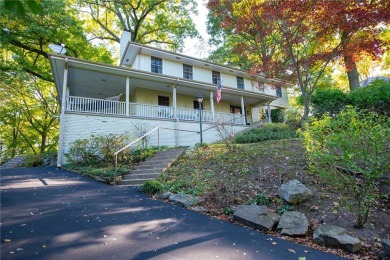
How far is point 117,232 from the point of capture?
3.37 m

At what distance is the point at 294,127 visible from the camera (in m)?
12.7

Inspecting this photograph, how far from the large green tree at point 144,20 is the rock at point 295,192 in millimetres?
21245

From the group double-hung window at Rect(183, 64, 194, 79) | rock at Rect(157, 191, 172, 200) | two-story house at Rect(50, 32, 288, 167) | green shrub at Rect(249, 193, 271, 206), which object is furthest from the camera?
double-hung window at Rect(183, 64, 194, 79)

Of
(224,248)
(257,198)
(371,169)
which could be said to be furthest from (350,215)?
(224,248)

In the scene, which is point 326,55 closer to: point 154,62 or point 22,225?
point 154,62

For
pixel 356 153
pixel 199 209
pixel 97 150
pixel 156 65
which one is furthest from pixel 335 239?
pixel 156 65

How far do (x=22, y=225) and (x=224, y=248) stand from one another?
3015 mm

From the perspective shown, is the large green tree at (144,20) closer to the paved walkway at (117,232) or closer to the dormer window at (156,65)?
the dormer window at (156,65)

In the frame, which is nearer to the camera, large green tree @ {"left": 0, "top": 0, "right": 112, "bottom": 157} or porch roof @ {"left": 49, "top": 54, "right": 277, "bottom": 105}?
porch roof @ {"left": 49, "top": 54, "right": 277, "bottom": 105}

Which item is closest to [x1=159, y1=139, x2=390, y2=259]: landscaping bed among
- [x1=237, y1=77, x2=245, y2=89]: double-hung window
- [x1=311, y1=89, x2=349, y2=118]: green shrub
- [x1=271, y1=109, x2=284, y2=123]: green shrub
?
[x1=311, y1=89, x2=349, y2=118]: green shrub

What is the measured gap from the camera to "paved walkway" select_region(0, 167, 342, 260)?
9.04ft

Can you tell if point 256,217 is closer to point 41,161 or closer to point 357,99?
point 357,99

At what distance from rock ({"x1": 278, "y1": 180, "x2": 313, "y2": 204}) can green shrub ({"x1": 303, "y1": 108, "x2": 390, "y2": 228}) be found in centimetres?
71

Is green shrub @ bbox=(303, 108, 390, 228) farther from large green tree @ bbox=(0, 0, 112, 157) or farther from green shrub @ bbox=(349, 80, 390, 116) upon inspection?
large green tree @ bbox=(0, 0, 112, 157)
